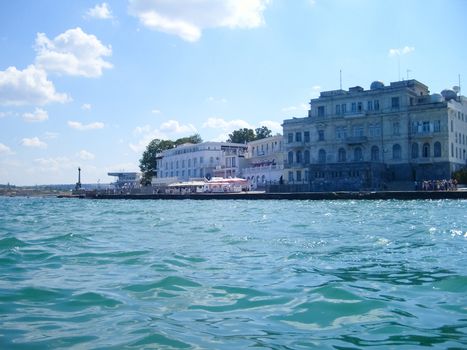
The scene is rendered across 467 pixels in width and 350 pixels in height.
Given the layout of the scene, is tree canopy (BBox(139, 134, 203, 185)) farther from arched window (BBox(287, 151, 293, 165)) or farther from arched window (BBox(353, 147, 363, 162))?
arched window (BBox(353, 147, 363, 162))

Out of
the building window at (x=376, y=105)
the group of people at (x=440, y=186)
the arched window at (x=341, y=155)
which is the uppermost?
the building window at (x=376, y=105)

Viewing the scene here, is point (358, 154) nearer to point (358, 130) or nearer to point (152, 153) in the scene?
point (358, 130)

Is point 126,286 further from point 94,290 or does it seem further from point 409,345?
point 409,345

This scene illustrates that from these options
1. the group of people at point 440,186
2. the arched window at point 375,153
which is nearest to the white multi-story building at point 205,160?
the arched window at point 375,153

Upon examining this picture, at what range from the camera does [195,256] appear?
392 inches

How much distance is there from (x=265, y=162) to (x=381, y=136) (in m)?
22.2

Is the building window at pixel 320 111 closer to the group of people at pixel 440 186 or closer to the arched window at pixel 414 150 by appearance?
the arched window at pixel 414 150

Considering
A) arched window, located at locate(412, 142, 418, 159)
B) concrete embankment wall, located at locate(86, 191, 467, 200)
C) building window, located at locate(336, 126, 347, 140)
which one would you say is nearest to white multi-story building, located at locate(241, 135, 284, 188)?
building window, located at locate(336, 126, 347, 140)

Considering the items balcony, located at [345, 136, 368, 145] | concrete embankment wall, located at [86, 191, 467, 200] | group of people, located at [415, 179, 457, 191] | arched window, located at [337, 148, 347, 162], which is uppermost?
balcony, located at [345, 136, 368, 145]

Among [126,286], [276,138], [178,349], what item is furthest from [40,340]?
[276,138]

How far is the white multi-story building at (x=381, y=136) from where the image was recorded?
53.9 m

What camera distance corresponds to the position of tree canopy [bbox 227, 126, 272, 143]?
97.6m

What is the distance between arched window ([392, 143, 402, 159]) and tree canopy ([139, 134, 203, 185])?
178 feet

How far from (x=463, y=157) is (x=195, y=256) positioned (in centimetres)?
5421
